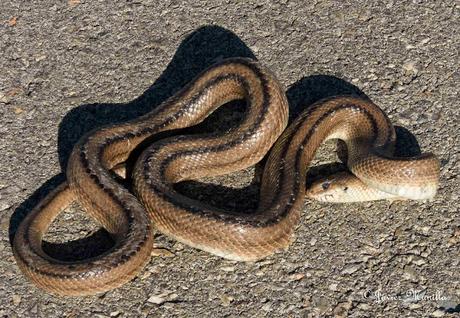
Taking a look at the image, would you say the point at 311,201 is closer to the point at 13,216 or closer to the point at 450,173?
the point at 450,173

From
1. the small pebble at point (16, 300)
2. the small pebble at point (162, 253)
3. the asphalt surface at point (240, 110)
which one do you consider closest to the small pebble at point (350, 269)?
the asphalt surface at point (240, 110)

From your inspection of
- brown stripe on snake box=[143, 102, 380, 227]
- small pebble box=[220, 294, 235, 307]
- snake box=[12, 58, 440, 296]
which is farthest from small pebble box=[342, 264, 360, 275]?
small pebble box=[220, 294, 235, 307]

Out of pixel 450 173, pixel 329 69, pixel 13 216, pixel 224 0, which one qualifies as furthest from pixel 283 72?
pixel 13 216

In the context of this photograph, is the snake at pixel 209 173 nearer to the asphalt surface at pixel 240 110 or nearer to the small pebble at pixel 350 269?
the asphalt surface at pixel 240 110

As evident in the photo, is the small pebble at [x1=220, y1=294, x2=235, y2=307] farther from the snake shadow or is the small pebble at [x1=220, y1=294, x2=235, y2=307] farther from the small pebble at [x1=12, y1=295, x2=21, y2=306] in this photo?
the small pebble at [x1=12, y1=295, x2=21, y2=306]

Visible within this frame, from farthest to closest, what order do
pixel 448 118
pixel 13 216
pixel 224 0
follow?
pixel 224 0 < pixel 448 118 < pixel 13 216

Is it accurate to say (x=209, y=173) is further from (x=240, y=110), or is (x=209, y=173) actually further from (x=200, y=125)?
(x=240, y=110)
